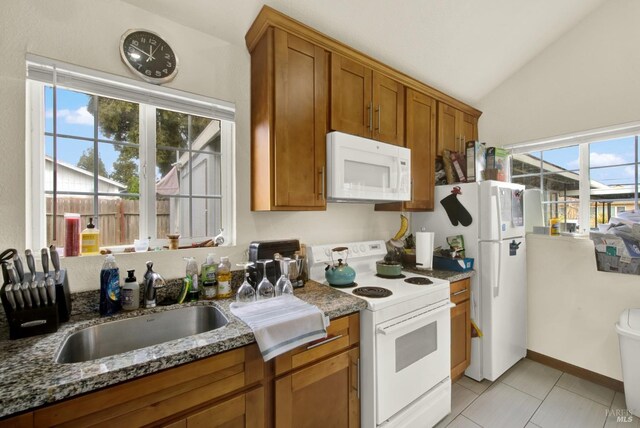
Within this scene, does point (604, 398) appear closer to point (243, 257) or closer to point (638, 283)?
point (638, 283)

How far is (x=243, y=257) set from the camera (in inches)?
69.7

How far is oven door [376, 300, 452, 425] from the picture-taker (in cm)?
147

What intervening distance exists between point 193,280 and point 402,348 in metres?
1.20

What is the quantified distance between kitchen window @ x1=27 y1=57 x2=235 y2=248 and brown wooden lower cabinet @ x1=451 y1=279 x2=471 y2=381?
1.71 metres

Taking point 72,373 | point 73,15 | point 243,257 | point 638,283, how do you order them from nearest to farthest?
point 72,373 → point 73,15 → point 243,257 → point 638,283

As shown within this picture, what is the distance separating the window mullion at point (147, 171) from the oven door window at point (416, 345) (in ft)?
4.99

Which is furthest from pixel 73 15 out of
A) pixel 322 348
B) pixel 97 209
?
pixel 322 348

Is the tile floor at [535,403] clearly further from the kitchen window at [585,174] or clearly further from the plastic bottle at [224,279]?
the plastic bottle at [224,279]

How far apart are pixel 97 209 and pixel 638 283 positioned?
3.57 metres

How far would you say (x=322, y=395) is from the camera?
4.34ft

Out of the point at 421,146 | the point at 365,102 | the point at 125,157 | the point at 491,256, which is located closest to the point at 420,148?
the point at 421,146

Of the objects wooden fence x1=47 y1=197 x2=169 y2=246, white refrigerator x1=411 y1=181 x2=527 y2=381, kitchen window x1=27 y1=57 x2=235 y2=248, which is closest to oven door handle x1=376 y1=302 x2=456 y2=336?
white refrigerator x1=411 y1=181 x2=527 y2=381

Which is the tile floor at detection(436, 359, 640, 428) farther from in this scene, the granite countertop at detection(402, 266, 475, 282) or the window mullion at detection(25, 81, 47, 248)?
the window mullion at detection(25, 81, 47, 248)

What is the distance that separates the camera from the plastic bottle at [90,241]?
4.51ft
